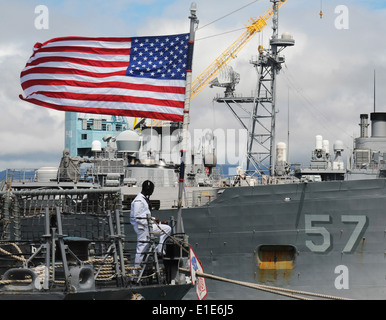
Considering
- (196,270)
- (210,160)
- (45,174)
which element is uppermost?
(210,160)

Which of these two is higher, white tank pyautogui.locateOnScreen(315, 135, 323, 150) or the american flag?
the american flag

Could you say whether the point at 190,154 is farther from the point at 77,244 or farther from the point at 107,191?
the point at 77,244

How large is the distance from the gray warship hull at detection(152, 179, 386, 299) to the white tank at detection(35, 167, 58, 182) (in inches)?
283

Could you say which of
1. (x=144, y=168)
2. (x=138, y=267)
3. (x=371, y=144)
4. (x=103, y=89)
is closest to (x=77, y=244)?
(x=138, y=267)

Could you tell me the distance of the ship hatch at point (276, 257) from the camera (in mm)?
23562

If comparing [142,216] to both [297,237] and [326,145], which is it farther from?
[326,145]

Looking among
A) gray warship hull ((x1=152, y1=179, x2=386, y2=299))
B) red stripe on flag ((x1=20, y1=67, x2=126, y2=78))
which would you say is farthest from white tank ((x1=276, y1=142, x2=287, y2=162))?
red stripe on flag ((x1=20, y1=67, x2=126, y2=78))

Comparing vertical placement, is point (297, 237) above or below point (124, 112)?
below

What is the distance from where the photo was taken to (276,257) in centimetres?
2375

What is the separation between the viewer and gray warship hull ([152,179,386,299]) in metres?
22.8

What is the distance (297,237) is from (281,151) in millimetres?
9138

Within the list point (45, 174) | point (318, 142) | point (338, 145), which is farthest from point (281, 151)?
point (45, 174)

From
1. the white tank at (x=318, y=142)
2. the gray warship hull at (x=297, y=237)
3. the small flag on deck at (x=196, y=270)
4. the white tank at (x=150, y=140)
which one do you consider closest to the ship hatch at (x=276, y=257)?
the gray warship hull at (x=297, y=237)

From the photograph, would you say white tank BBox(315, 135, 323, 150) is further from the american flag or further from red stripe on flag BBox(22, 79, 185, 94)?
red stripe on flag BBox(22, 79, 185, 94)
